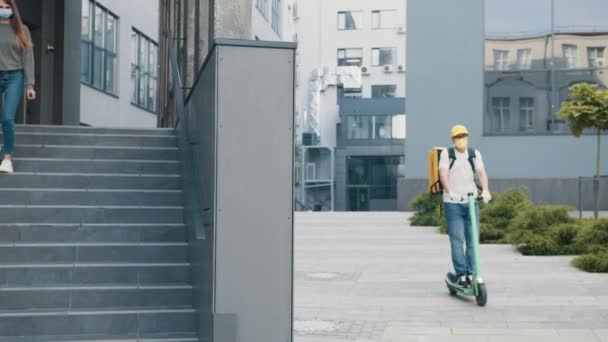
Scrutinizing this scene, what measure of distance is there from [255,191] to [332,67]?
196 ft

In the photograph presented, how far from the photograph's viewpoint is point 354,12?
2675 inches

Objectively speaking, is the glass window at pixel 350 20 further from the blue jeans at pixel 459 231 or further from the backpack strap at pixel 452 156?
the blue jeans at pixel 459 231

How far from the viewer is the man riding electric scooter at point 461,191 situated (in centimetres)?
934

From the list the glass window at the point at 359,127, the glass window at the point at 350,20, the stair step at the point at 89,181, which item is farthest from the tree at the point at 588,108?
the glass window at the point at 350,20

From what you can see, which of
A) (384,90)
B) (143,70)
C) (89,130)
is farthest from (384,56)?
(89,130)

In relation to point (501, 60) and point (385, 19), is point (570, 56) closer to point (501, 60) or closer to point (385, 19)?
point (501, 60)

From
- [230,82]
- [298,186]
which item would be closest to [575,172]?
[230,82]

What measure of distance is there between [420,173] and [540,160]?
324 cm

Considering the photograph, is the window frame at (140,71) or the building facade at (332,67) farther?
the building facade at (332,67)

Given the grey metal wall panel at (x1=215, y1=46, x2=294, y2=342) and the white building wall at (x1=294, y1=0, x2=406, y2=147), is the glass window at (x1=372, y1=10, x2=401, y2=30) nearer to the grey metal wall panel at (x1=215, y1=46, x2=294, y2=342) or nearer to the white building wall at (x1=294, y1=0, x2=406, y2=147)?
the white building wall at (x1=294, y1=0, x2=406, y2=147)

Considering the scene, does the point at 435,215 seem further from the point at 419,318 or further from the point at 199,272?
the point at 199,272

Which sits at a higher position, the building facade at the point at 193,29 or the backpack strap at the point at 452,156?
the building facade at the point at 193,29

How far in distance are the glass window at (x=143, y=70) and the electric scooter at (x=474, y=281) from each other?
26.0 meters

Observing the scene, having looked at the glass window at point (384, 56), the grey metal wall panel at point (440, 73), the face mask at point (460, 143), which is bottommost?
the face mask at point (460, 143)
